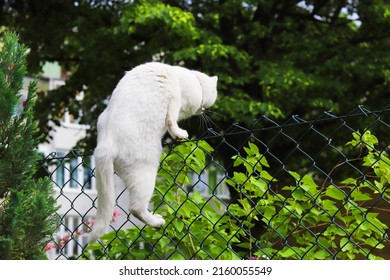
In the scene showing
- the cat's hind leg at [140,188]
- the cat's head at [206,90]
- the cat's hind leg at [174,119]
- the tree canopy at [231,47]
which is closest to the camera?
the cat's hind leg at [140,188]

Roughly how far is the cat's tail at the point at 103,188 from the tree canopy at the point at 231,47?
6.94 meters

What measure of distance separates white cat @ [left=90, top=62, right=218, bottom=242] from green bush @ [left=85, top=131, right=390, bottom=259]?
0.30m

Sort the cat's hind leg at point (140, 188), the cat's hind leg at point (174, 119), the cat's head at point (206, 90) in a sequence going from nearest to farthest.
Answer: the cat's hind leg at point (140, 188) < the cat's hind leg at point (174, 119) < the cat's head at point (206, 90)

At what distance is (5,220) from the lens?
8.81ft

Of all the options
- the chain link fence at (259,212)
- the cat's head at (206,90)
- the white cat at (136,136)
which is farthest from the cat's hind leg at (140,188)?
the cat's head at (206,90)

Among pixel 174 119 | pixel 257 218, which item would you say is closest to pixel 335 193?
pixel 257 218

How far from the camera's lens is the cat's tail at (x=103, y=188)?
2668mm

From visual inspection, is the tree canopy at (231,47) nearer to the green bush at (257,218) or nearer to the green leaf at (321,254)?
the green bush at (257,218)

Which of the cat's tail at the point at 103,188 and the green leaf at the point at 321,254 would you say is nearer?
the cat's tail at the point at 103,188

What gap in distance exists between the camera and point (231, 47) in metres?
9.95

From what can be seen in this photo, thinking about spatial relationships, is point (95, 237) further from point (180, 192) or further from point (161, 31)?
point (161, 31)

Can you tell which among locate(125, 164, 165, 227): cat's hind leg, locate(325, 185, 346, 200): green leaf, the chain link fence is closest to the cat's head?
the chain link fence

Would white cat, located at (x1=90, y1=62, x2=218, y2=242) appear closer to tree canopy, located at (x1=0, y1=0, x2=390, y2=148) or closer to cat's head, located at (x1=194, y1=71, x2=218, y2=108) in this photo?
cat's head, located at (x1=194, y1=71, x2=218, y2=108)

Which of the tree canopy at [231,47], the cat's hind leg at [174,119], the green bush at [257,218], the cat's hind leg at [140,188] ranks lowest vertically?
the tree canopy at [231,47]
